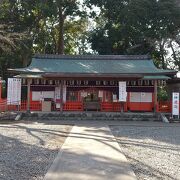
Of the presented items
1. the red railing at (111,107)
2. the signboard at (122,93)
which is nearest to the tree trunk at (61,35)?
the red railing at (111,107)

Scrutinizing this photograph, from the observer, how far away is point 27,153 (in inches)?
414

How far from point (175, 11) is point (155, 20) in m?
2.08

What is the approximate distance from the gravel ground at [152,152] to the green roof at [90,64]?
10.4 m

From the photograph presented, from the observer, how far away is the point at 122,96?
24375 millimetres

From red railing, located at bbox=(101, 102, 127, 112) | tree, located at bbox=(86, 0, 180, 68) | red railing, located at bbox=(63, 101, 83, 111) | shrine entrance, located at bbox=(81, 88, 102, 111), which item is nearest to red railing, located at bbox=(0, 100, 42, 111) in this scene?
red railing, located at bbox=(63, 101, 83, 111)

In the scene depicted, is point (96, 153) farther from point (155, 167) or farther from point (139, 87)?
point (139, 87)

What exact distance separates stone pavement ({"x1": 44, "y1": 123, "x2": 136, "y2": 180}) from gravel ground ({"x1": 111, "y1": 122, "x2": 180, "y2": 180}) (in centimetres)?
30

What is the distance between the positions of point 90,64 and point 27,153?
1978 centimetres

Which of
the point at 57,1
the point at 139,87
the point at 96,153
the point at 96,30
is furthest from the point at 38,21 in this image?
the point at 96,153

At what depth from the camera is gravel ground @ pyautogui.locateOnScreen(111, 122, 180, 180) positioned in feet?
27.7

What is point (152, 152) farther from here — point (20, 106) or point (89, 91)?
point (89, 91)

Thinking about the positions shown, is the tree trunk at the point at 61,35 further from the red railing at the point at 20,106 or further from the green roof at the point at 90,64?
the red railing at the point at 20,106

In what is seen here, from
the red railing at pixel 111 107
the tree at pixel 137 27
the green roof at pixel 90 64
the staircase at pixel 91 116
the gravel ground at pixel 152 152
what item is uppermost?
the tree at pixel 137 27

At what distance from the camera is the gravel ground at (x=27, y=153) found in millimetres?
7988
